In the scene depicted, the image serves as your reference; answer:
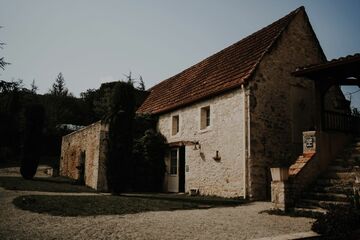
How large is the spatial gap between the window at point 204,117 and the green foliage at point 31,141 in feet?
36.0

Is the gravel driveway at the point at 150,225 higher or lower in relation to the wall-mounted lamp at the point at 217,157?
lower

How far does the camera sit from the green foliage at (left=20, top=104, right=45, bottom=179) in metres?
19.9

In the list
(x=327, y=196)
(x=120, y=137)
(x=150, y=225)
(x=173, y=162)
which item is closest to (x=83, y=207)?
(x=150, y=225)

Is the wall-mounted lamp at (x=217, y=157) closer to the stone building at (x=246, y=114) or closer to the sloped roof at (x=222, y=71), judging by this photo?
the stone building at (x=246, y=114)

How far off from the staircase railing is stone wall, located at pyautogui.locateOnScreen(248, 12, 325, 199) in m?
1.49

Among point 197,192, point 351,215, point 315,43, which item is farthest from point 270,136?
point 351,215

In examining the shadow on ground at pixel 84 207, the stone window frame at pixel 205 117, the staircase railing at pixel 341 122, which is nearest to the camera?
the shadow on ground at pixel 84 207

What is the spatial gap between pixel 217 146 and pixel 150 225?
7706 millimetres

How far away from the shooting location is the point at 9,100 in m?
36.7

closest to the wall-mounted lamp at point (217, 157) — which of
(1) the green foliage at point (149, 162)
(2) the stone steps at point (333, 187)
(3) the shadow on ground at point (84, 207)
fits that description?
(3) the shadow on ground at point (84, 207)

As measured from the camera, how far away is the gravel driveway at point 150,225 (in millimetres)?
5855

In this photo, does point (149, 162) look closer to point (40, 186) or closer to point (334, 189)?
point (40, 186)

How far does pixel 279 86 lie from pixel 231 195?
17.2 ft

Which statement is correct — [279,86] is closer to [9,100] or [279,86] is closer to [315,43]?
[315,43]
